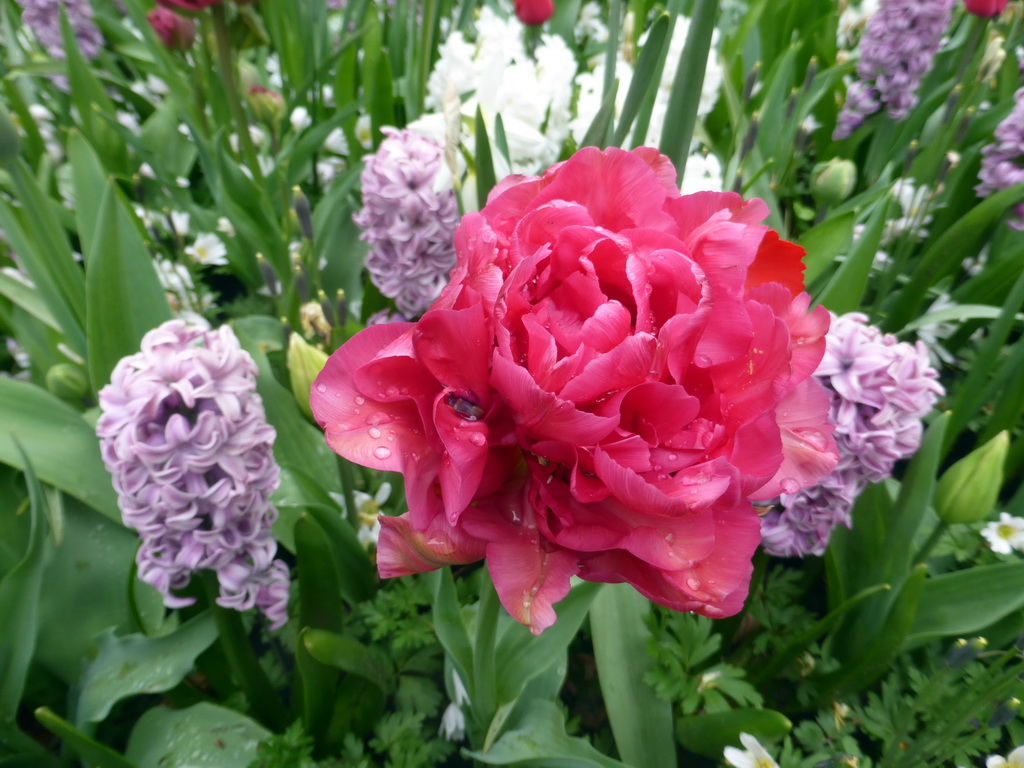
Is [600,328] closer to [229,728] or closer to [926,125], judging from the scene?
[229,728]

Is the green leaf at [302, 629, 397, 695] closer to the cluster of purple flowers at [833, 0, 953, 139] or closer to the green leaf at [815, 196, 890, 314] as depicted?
the green leaf at [815, 196, 890, 314]

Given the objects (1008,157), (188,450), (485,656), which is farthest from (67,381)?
(1008,157)

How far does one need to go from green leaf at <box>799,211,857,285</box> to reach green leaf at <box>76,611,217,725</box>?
843 mm

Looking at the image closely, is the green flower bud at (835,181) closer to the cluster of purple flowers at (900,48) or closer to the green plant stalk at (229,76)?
the cluster of purple flowers at (900,48)

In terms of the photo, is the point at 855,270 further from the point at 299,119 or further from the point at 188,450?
the point at 299,119

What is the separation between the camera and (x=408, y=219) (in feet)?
2.77

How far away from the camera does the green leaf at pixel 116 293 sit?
27.7 inches

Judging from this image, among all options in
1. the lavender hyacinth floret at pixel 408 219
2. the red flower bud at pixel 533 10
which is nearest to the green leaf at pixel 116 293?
the lavender hyacinth floret at pixel 408 219

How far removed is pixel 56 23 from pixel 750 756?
197cm

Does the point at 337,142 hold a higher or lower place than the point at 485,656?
higher

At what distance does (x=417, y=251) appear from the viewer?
0.86m

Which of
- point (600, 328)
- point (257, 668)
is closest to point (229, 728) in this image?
point (257, 668)

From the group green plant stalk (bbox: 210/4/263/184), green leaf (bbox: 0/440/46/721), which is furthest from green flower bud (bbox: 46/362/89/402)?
green plant stalk (bbox: 210/4/263/184)

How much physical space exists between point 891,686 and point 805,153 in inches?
52.2
